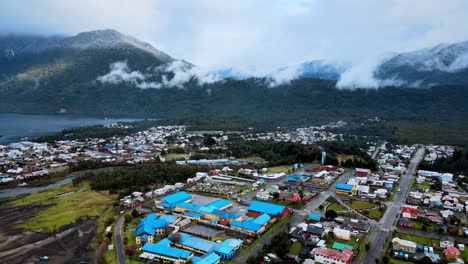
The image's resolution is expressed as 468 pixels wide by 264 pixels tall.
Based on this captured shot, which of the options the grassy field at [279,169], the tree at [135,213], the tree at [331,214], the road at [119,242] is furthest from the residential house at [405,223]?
the tree at [135,213]

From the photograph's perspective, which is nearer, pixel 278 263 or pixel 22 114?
pixel 278 263

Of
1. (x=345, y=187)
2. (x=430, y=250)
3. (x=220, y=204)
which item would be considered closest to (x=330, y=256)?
(x=430, y=250)

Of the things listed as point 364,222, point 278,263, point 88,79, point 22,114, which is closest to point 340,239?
point 364,222

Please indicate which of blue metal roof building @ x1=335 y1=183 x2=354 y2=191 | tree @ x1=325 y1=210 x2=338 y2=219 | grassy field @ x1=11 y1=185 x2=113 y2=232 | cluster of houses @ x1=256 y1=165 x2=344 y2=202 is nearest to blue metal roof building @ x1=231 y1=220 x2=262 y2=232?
tree @ x1=325 y1=210 x2=338 y2=219

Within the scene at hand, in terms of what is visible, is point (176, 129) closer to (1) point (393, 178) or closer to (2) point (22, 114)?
(1) point (393, 178)

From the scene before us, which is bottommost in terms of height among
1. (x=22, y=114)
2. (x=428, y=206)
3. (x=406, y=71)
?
(x=428, y=206)

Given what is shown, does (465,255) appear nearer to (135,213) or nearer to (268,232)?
(268,232)

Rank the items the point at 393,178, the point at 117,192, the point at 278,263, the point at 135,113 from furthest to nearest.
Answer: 1. the point at 135,113
2. the point at 393,178
3. the point at 117,192
4. the point at 278,263
